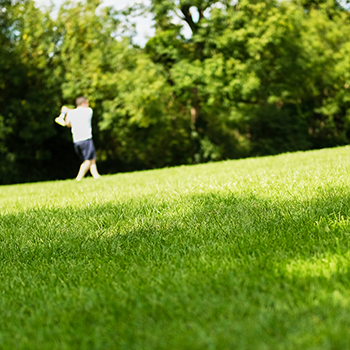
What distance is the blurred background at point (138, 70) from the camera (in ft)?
79.0

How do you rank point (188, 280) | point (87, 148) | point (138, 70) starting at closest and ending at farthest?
point (188, 280)
point (87, 148)
point (138, 70)

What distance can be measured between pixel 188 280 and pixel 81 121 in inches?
360

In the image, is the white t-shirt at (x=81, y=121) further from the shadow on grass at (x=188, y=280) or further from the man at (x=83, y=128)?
the shadow on grass at (x=188, y=280)

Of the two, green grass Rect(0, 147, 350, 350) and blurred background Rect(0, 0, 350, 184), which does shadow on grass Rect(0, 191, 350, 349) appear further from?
blurred background Rect(0, 0, 350, 184)

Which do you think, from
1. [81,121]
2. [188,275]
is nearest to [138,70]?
[81,121]

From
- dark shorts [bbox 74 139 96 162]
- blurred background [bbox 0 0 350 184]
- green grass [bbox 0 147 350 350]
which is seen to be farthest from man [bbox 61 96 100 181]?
blurred background [bbox 0 0 350 184]

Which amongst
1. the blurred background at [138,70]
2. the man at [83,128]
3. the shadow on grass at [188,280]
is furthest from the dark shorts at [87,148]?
the blurred background at [138,70]

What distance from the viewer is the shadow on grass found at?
190 cm

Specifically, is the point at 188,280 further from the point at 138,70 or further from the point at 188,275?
the point at 138,70

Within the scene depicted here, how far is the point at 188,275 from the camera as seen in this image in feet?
8.55

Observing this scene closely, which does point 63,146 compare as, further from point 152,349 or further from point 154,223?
point 152,349

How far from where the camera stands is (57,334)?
208 cm

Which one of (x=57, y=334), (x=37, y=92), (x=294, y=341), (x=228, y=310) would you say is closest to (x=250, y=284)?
(x=228, y=310)

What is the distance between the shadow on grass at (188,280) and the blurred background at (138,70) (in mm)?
20426
